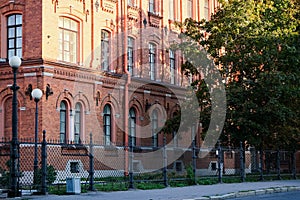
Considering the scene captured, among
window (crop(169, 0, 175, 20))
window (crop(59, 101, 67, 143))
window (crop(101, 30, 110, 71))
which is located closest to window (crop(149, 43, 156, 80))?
window (crop(169, 0, 175, 20))

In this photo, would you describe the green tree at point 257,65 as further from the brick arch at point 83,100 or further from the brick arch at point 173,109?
the brick arch at point 173,109

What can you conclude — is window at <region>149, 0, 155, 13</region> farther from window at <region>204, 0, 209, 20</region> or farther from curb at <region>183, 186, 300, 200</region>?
curb at <region>183, 186, 300, 200</region>

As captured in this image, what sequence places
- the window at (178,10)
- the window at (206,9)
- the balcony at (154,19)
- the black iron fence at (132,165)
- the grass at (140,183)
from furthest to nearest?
the window at (206,9) < the window at (178,10) < the balcony at (154,19) < the black iron fence at (132,165) < the grass at (140,183)

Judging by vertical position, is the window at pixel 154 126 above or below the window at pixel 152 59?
below

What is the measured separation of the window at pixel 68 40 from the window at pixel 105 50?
216 cm

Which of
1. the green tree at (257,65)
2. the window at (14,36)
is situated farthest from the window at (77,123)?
the green tree at (257,65)

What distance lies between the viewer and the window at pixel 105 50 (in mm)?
33156

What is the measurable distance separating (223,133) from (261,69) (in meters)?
3.97

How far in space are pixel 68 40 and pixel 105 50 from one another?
3.02m

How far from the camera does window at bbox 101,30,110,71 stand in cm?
3316

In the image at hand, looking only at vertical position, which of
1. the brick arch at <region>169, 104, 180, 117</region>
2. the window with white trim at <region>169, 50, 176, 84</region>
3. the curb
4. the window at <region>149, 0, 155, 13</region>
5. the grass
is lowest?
the curb

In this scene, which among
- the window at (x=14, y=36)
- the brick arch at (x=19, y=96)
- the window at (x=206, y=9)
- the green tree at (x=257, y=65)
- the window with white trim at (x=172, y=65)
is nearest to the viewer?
the brick arch at (x=19, y=96)

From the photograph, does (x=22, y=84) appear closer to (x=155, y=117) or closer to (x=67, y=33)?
(x=67, y=33)

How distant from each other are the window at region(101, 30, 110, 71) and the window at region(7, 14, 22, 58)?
507cm
